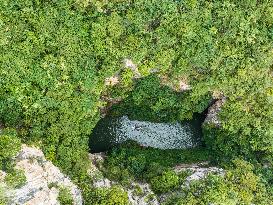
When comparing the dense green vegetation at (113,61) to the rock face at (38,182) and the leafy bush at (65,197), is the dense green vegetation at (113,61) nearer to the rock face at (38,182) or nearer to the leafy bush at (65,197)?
the rock face at (38,182)

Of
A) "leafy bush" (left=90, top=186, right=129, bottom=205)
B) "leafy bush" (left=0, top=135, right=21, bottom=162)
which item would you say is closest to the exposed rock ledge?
"leafy bush" (left=90, top=186, right=129, bottom=205)

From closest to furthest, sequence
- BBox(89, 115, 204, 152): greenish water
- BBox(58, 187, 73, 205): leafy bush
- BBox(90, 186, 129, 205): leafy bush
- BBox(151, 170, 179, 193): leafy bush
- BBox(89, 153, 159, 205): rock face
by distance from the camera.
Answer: BBox(58, 187, 73, 205): leafy bush, BBox(90, 186, 129, 205): leafy bush, BBox(89, 153, 159, 205): rock face, BBox(151, 170, 179, 193): leafy bush, BBox(89, 115, 204, 152): greenish water

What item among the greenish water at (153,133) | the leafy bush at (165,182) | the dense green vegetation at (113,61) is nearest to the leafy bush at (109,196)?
the dense green vegetation at (113,61)

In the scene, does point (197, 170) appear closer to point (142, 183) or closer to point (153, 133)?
point (142, 183)

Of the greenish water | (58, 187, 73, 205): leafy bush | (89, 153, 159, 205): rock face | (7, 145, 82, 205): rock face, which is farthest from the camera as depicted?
the greenish water

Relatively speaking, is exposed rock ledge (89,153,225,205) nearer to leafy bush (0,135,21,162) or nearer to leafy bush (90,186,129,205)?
leafy bush (90,186,129,205)

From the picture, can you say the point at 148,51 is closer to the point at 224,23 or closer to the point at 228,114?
the point at 224,23
